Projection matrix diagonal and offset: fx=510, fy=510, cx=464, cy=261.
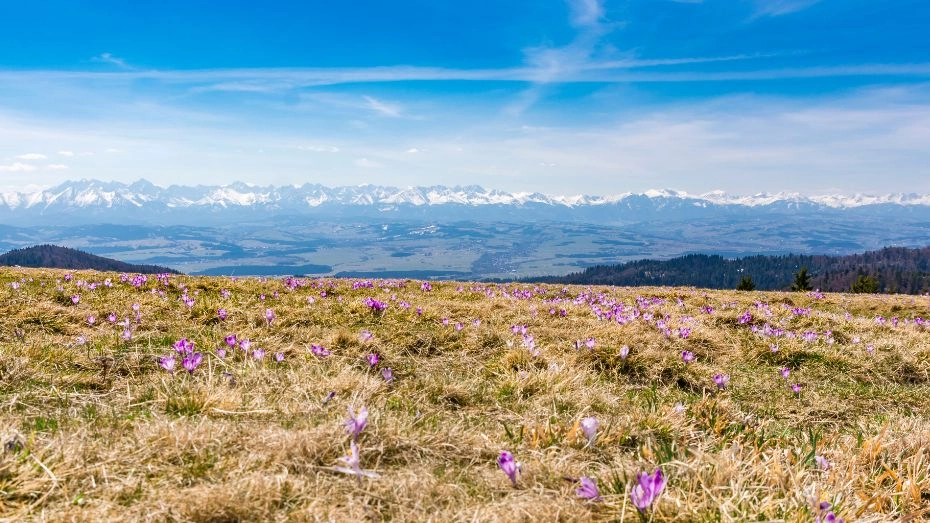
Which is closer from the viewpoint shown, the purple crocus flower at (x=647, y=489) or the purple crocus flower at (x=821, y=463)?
the purple crocus flower at (x=647, y=489)

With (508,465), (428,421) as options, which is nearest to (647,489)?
(508,465)

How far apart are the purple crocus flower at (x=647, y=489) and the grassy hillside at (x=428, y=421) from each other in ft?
0.29

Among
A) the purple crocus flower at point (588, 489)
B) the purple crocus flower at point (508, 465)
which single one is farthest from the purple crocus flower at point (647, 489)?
the purple crocus flower at point (508, 465)

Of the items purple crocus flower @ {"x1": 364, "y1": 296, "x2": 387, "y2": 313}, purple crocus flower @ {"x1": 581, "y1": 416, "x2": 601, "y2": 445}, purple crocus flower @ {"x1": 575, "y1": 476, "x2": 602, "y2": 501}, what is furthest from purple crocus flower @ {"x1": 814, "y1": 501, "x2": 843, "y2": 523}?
purple crocus flower @ {"x1": 364, "y1": 296, "x2": 387, "y2": 313}

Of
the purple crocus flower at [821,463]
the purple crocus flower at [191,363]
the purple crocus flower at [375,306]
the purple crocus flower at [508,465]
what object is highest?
the purple crocus flower at [191,363]

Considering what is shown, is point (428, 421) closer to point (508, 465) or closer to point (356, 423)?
point (356, 423)

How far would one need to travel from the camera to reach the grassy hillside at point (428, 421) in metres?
2.75

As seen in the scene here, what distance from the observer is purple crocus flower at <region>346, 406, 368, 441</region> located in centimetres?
321

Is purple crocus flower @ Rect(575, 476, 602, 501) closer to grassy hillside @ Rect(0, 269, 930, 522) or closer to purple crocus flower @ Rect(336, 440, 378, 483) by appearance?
grassy hillside @ Rect(0, 269, 930, 522)

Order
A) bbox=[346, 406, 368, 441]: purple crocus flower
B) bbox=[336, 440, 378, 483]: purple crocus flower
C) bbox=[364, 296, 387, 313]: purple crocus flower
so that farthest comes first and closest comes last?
bbox=[364, 296, 387, 313]: purple crocus flower → bbox=[346, 406, 368, 441]: purple crocus flower → bbox=[336, 440, 378, 483]: purple crocus flower

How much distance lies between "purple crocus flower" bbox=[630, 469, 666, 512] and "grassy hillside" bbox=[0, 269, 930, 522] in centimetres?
9

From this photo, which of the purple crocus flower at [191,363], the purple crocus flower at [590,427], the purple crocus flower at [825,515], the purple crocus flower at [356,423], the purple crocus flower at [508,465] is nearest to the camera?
the purple crocus flower at [825,515]

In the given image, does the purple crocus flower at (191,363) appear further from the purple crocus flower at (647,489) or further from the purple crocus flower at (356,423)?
the purple crocus flower at (647,489)

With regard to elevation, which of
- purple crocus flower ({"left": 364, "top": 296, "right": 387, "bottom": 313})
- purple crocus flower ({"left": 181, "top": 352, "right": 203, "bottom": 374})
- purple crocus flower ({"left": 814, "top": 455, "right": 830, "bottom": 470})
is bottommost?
purple crocus flower ({"left": 814, "top": 455, "right": 830, "bottom": 470})
